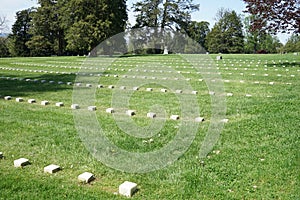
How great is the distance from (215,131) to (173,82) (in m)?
5.46

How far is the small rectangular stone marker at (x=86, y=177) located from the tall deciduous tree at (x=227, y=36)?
53653mm

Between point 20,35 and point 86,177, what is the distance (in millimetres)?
51368

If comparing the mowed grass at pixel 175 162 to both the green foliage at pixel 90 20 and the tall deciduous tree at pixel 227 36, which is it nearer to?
the green foliage at pixel 90 20

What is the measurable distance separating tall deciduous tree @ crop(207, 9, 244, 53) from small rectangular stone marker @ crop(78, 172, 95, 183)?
53653 mm

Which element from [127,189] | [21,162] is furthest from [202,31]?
[127,189]

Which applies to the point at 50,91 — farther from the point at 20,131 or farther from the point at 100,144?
the point at 100,144

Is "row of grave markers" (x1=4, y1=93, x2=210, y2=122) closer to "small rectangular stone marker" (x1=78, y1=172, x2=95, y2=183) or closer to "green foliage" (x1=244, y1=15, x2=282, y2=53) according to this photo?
"small rectangular stone marker" (x1=78, y1=172, x2=95, y2=183)

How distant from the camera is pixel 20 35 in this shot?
49094 mm

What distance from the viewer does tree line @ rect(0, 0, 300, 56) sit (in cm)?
2992

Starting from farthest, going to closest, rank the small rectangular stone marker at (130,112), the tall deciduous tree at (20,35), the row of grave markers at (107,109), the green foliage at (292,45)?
the green foliage at (292,45) → the tall deciduous tree at (20,35) → the small rectangular stone marker at (130,112) → the row of grave markers at (107,109)

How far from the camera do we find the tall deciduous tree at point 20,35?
157ft

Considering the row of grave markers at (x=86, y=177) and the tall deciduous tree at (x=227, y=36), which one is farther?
the tall deciduous tree at (x=227, y=36)

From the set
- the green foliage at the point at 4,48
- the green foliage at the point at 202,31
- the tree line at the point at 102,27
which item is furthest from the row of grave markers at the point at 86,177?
the green foliage at the point at 4,48

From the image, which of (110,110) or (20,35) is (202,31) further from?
(110,110)
